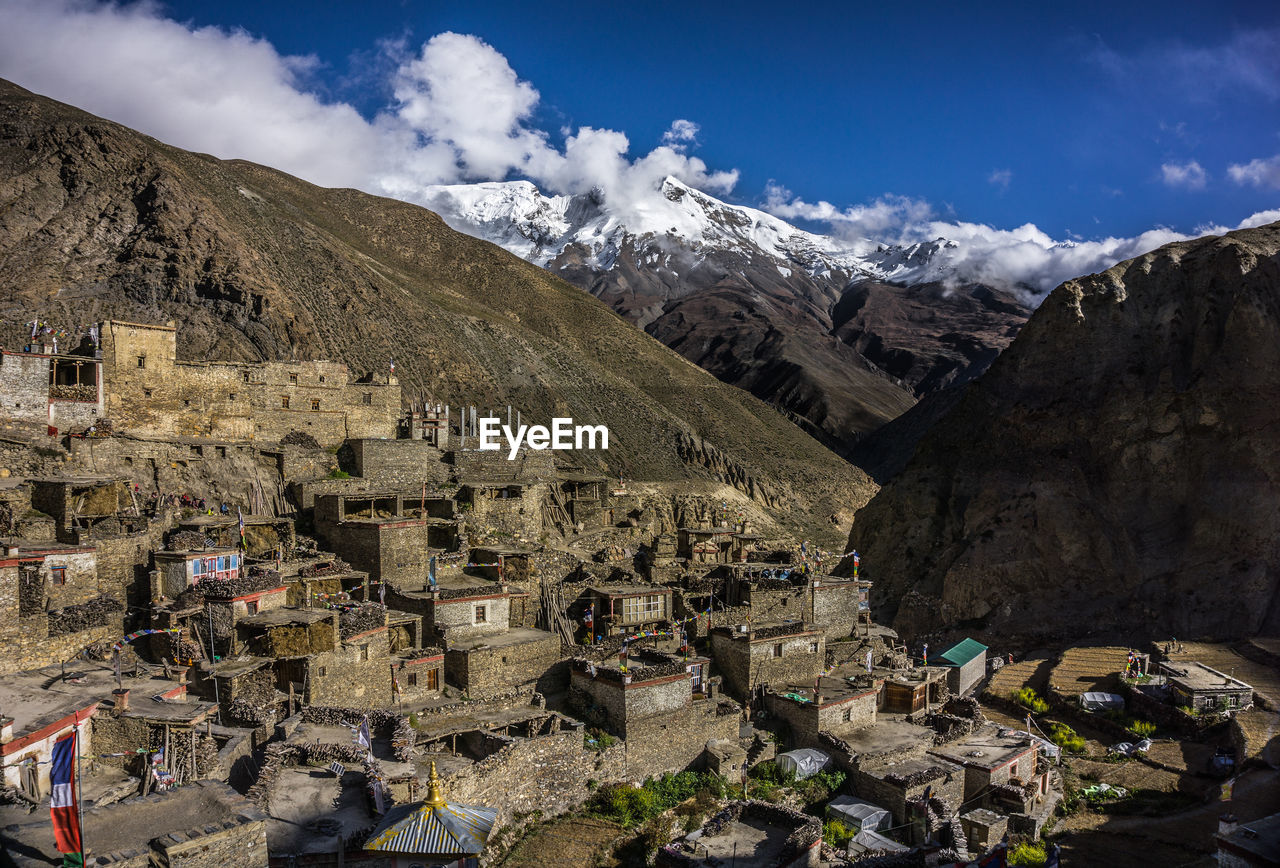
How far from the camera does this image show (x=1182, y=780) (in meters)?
22.1

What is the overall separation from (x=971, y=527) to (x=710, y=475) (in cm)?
3285

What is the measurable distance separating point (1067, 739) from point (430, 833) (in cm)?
1953

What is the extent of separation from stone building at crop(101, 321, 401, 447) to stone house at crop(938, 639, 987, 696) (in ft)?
74.0

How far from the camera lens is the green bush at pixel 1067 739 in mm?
24656

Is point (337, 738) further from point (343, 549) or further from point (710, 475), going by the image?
point (710, 475)

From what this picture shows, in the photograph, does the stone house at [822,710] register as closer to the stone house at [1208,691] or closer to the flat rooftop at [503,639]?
the flat rooftop at [503,639]

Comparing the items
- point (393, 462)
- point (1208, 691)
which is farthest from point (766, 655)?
point (393, 462)

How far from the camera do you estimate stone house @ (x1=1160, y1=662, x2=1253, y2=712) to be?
24.9 metres

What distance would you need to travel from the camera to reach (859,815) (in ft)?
63.9

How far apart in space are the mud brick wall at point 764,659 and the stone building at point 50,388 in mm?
19298

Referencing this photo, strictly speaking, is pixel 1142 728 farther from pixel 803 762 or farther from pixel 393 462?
pixel 393 462

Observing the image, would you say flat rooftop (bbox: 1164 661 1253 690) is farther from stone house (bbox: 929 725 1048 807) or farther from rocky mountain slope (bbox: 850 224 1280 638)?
stone house (bbox: 929 725 1048 807)

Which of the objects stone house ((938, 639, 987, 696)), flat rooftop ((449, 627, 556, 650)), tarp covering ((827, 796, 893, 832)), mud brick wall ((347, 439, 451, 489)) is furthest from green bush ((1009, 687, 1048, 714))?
mud brick wall ((347, 439, 451, 489))

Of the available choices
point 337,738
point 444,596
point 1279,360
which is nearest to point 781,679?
point 444,596
